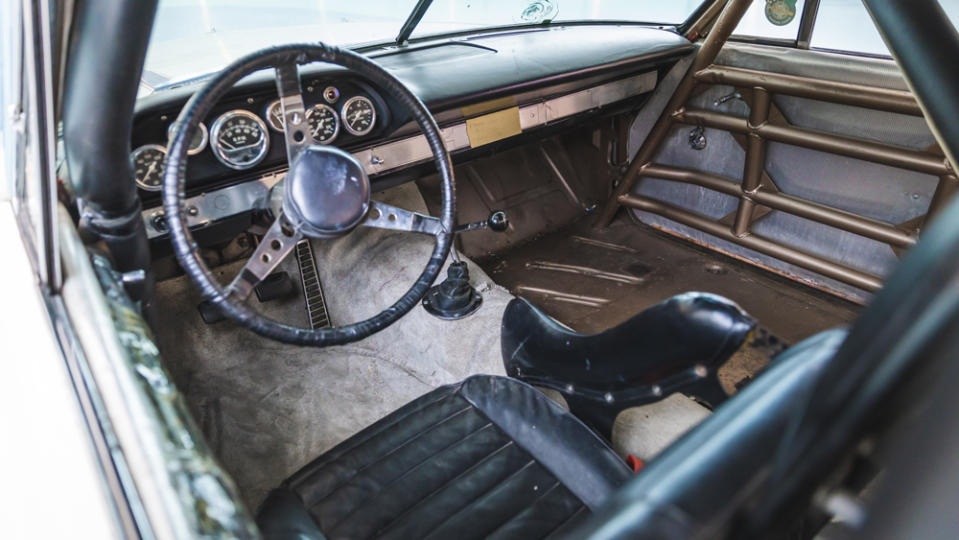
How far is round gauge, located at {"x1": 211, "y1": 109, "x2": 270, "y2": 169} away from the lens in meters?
1.60

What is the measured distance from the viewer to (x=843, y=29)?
2.17 meters

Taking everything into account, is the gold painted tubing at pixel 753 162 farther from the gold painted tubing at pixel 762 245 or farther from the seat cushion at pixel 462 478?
the seat cushion at pixel 462 478

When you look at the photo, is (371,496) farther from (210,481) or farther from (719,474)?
(719,474)

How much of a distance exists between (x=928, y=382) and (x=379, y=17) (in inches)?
97.3

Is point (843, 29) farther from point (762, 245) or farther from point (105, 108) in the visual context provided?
point (105, 108)

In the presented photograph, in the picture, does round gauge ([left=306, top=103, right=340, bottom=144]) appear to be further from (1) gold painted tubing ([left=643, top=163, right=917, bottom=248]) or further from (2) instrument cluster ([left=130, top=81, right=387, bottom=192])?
(1) gold painted tubing ([left=643, top=163, right=917, bottom=248])

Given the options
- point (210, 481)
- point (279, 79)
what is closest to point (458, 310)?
point (279, 79)

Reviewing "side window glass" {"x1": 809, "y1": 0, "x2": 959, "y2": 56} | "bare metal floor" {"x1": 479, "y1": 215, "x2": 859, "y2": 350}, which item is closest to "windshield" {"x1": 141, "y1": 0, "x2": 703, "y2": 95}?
"side window glass" {"x1": 809, "y1": 0, "x2": 959, "y2": 56}

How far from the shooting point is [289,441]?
1.85 metres

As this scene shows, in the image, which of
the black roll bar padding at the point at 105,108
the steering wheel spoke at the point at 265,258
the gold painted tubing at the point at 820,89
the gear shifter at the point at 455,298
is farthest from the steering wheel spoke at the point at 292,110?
the gold painted tubing at the point at 820,89

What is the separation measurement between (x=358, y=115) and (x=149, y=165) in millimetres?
600

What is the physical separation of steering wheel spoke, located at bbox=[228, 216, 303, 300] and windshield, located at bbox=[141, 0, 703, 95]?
1.84 ft

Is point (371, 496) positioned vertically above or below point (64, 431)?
below

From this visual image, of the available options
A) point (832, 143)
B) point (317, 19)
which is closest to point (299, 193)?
point (317, 19)
